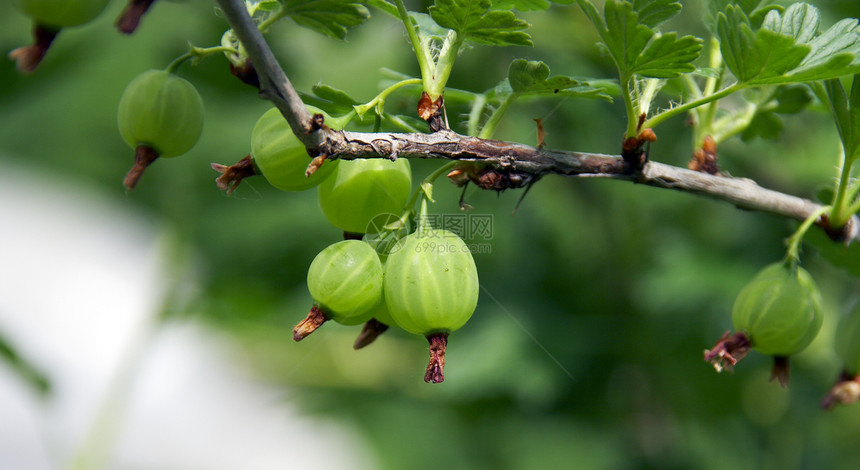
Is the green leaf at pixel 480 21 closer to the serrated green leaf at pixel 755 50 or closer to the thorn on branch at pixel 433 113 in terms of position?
the thorn on branch at pixel 433 113

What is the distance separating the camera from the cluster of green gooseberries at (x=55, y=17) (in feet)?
1.64

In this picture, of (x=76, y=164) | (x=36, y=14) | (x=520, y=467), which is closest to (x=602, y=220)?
(x=520, y=467)

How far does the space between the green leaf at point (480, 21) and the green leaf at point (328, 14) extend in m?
0.10

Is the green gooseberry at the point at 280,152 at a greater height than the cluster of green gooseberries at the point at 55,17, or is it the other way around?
the cluster of green gooseberries at the point at 55,17

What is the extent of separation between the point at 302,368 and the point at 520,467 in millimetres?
948

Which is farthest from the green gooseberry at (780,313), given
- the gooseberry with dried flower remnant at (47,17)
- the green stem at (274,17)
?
the gooseberry with dried flower remnant at (47,17)

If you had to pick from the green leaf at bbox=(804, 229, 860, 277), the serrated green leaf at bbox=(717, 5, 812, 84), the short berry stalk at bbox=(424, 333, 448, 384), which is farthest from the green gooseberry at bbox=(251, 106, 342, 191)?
the green leaf at bbox=(804, 229, 860, 277)

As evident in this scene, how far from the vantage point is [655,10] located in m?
0.71

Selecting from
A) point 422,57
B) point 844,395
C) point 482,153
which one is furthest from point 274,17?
point 844,395

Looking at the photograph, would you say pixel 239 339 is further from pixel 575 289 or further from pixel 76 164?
pixel 575 289

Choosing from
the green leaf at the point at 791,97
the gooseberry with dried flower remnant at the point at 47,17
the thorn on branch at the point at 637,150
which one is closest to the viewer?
the gooseberry with dried flower remnant at the point at 47,17

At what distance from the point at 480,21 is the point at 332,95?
20 cm

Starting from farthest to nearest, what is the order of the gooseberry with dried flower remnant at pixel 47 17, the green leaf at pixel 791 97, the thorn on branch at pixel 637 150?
the green leaf at pixel 791 97, the thorn on branch at pixel 637 150, the gooseberry with dried flower remnant at pixel 47 17

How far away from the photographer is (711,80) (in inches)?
37.6
